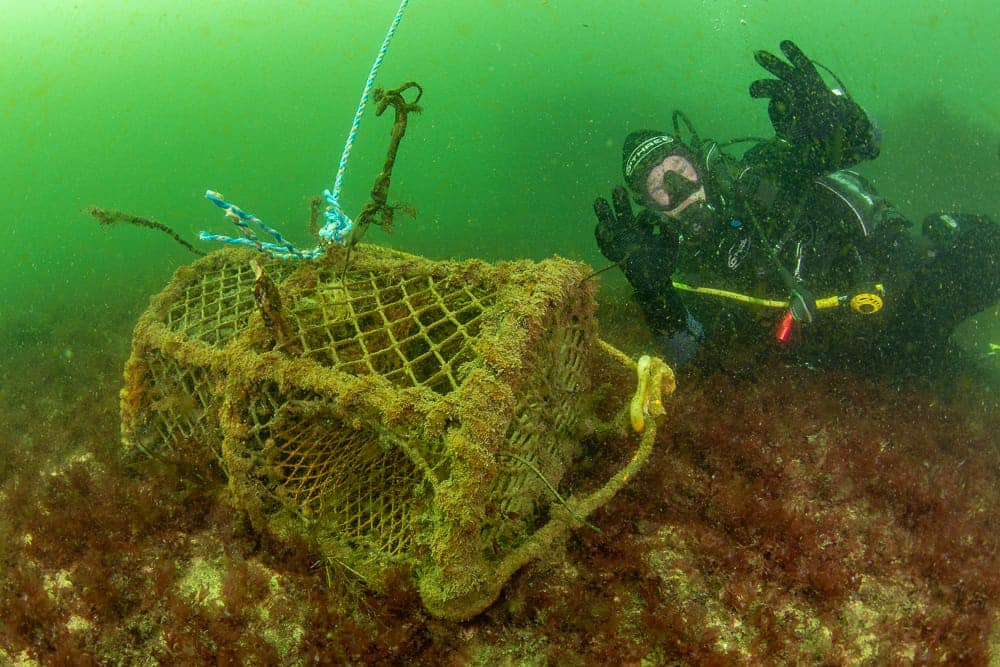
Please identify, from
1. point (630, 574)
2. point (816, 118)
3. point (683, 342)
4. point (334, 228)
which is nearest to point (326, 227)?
point (334, 228)

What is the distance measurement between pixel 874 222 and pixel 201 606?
20.1 feet

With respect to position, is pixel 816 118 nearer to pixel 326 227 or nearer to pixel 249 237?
pixel 326 227

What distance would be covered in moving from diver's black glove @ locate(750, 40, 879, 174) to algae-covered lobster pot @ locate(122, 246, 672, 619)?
301 centimetres

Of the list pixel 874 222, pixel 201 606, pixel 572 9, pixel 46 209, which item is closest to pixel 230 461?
pixel 201 606

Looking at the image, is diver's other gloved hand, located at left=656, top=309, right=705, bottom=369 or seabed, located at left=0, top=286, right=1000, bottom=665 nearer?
seabed, located at left=0, top=286, right=1000, bottom=665

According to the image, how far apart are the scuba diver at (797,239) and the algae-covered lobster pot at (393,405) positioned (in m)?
1.62

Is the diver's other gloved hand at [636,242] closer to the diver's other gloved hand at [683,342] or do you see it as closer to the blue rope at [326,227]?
the diver's other gloved hand at [683,342]

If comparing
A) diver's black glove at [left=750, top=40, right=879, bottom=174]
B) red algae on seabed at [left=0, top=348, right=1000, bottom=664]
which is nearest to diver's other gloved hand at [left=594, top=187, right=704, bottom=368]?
red algae on seabed at [left=0, top=348, right=1000, bottom=664]

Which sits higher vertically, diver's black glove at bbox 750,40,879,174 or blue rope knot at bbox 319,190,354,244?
diver's black glove at bbox 750,40,879,174

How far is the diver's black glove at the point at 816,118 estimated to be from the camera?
167 inches

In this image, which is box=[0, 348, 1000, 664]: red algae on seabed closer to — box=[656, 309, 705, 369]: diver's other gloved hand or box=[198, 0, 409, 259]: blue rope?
box=[656, 309, 705, 369]: diver's other gloved hand

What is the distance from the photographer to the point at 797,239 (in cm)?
468

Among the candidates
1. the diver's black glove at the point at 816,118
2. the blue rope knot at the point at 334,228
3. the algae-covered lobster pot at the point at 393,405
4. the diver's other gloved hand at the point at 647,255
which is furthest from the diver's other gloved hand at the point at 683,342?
the blue rope knot at the point at 334,228

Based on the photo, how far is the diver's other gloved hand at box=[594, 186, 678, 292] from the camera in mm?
4008
